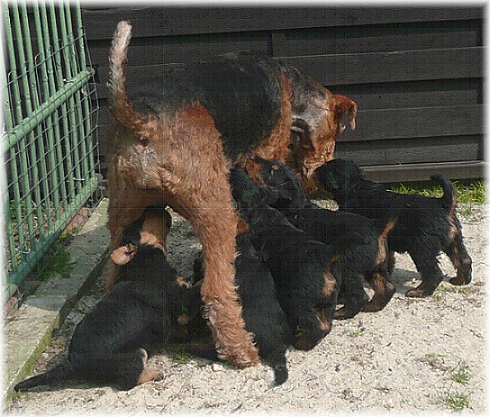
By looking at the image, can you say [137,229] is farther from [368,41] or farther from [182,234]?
[368,41]

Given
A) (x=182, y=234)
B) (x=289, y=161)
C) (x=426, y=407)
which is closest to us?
(x=426, y=407)

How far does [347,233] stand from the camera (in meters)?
5.27

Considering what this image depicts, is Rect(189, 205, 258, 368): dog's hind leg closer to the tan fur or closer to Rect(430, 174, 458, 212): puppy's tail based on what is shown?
the tan fur

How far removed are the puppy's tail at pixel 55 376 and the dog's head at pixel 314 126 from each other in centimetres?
254

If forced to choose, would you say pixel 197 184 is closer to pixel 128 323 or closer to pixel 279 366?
pixel 128 323

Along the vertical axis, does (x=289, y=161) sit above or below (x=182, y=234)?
above

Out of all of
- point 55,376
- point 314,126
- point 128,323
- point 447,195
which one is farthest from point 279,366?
point 314,126

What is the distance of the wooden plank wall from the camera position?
7.66 metres

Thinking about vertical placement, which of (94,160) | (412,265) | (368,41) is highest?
(368,41)

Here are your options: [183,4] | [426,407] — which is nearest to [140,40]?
[183,4]

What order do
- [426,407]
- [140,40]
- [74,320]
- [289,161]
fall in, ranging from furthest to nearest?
1. [140,40]
2. [289,161]
3. [74,320]
4. [426,407]

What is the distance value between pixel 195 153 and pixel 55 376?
155 centimetres

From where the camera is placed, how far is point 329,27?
7773 millimetres

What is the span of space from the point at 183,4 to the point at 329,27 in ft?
4.72
